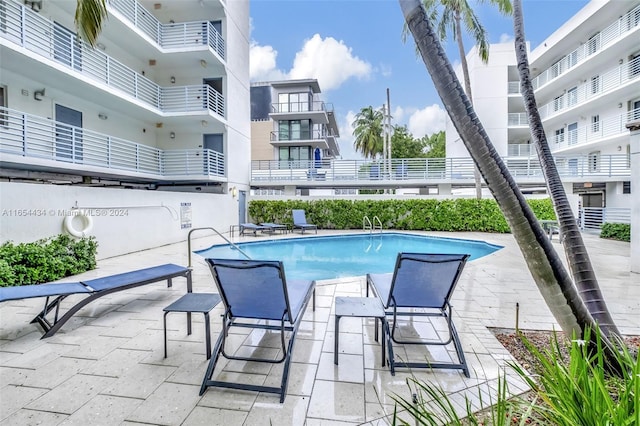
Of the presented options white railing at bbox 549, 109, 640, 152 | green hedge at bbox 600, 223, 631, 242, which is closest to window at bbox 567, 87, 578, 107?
white railing at bbox 549, 109, 640, 152

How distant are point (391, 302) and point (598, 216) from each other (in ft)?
54.8

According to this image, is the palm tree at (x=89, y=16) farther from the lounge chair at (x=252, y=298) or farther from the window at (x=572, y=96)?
the window at (x=572, y=96)

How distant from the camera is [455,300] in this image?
470cm

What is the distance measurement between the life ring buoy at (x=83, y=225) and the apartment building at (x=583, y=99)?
63.1 feet

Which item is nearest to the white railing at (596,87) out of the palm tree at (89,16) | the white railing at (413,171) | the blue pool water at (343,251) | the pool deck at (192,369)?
the white railing at (413,171)

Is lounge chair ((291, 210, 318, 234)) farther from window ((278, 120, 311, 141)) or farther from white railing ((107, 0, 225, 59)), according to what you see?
window ((278, 120, 311, 141))

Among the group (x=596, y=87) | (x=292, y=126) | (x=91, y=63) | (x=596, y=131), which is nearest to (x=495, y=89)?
(x=596, y=87)

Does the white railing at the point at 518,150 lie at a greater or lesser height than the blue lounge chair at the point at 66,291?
greater

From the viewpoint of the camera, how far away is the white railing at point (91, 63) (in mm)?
8109

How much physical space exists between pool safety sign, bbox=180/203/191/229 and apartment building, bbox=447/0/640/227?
710 inches

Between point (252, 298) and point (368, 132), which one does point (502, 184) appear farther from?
point (368, 132)

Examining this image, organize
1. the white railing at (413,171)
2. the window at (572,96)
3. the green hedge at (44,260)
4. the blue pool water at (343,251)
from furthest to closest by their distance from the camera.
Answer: the window at (572,96), the white railing at (413,171), the blue pool water at (343,251), the green hedge at (44,260)

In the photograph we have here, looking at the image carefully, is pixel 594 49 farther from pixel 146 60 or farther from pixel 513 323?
pixel 146 60

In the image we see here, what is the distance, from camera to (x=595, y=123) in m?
18.4
